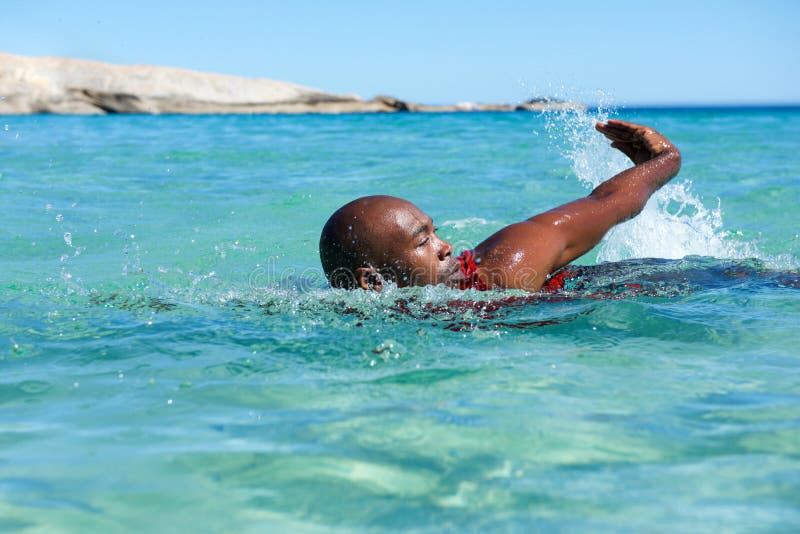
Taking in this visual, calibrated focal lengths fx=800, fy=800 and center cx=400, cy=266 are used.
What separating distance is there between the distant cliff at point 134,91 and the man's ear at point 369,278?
41.4 m

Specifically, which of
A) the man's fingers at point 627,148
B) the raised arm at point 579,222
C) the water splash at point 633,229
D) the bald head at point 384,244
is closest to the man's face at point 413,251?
the bald head at point 384,244

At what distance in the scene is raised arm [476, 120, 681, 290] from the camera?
3762 millimetres

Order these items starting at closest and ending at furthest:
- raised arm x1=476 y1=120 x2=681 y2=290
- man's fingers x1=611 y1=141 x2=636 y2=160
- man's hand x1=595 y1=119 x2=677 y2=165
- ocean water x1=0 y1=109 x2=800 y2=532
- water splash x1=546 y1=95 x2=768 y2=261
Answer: ocean water x1=0 y1=109 x2=800 y2=532
raised arm x1=476 y1=120 x2=681 y2=290
man's hand x1=595 y1=119 x2=677 y2=165
man's fingers x1=611 y1=141 x2=636 y2=160
water splash x1=546 y1=95 x2=768 y2=261

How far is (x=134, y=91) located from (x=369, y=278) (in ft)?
142

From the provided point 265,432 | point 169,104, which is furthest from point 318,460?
point 169,104

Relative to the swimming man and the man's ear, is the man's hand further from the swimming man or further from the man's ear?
the man's ear

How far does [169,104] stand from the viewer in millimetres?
44719

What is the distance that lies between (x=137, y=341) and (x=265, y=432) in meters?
1.15

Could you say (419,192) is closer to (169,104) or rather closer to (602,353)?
(602,353)

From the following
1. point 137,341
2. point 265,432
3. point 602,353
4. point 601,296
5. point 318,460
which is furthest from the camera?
point 601,296

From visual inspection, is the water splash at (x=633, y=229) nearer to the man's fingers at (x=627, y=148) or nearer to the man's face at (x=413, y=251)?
the man's fingers at (x=627, y=148)

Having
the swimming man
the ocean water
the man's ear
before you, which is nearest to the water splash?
the ocean water

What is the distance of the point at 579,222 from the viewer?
12.9 ft

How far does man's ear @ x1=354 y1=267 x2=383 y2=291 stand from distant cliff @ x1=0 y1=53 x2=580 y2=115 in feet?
136
